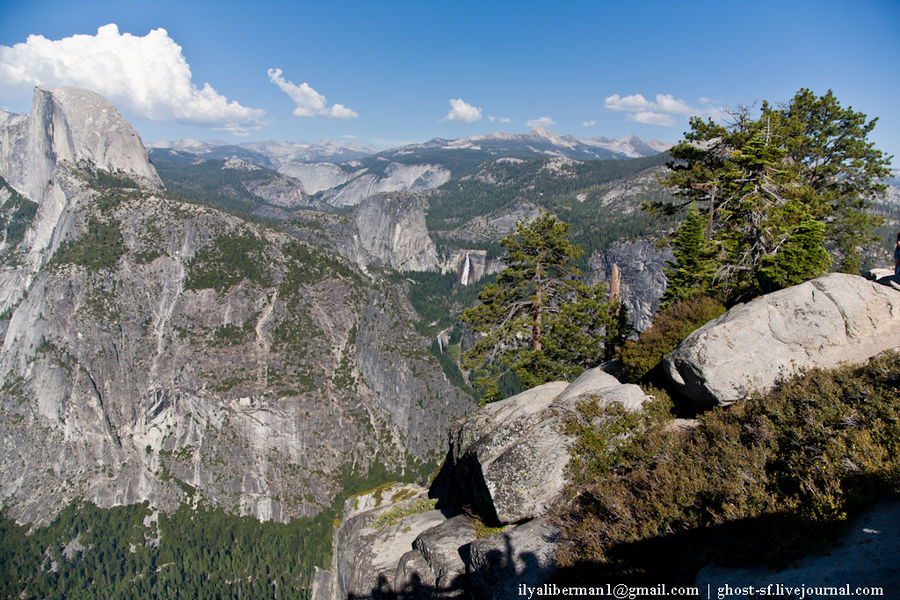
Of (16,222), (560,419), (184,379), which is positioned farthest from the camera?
(16,222)

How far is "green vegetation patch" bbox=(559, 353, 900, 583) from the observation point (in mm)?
6152

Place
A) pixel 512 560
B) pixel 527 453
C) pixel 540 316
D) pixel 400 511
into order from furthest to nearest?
pixel 540 316 < pixel 400 511 < pixel 527 453 < pixel 512 560

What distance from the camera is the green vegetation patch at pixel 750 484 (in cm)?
615

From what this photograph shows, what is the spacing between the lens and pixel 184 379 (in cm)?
11850

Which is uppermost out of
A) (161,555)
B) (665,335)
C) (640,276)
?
(640,276)

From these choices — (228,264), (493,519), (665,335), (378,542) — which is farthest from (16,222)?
(665,335)

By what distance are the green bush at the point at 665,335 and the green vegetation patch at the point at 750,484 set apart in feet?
13.2

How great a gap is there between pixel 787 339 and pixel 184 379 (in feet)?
454

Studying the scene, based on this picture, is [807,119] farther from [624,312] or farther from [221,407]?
[221,407]

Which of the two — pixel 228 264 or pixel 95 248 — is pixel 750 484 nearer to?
pixel 228 264

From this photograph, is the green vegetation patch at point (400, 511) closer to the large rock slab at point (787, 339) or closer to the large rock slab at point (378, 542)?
the large rock slab at point (378, 542)

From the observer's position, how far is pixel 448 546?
1232 cm

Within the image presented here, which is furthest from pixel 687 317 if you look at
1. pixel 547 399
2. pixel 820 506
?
pixel 820 506

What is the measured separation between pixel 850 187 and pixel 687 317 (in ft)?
63.9
